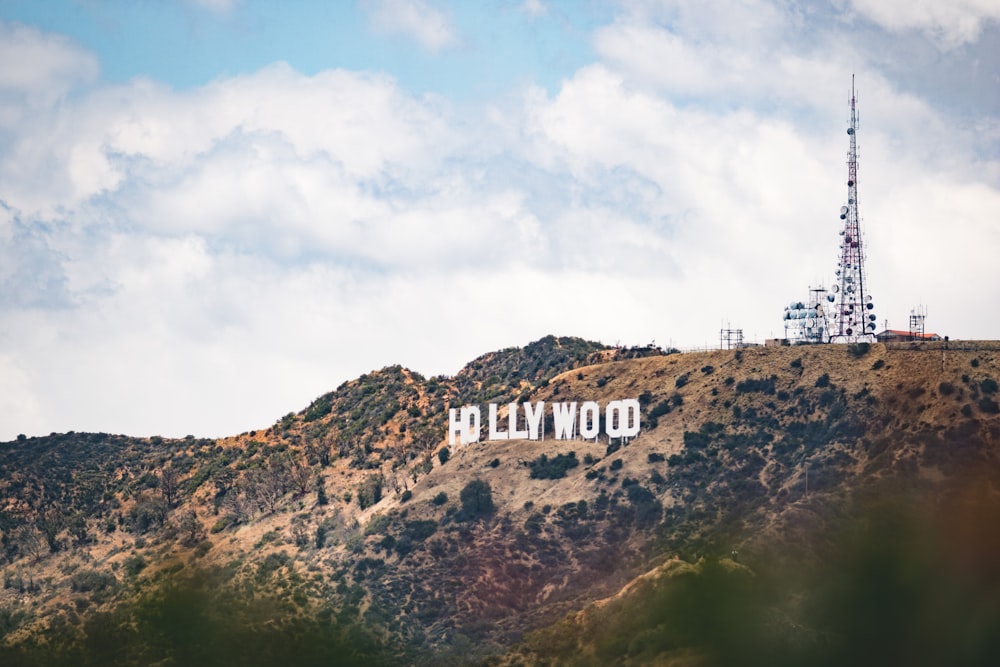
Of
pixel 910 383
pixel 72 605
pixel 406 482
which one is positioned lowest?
pixel 72 605

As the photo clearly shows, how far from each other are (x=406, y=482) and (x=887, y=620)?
261 ft

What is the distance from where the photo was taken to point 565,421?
152m

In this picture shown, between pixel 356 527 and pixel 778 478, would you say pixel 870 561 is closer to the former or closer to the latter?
pixel 778 478

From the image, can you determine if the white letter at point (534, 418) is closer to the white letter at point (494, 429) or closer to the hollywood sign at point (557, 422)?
the hollywood sign at point (557, 422)

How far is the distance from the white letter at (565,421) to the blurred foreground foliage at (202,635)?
123ft

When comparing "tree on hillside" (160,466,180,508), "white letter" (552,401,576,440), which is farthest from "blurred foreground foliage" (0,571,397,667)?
"tree on hillside" (160,466,180,508)

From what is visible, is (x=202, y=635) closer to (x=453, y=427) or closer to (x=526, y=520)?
(x=526, y=520)

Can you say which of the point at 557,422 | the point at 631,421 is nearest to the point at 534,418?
the point at 557,422

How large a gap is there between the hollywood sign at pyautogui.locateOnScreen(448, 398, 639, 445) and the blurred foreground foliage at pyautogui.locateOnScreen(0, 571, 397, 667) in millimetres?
37977

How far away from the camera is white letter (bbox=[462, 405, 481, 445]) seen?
15775 cm

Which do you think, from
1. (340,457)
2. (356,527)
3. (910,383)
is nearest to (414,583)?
(356,527)

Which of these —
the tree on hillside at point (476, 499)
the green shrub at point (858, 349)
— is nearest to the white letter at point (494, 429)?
the tree on hillside at point (476, 499)

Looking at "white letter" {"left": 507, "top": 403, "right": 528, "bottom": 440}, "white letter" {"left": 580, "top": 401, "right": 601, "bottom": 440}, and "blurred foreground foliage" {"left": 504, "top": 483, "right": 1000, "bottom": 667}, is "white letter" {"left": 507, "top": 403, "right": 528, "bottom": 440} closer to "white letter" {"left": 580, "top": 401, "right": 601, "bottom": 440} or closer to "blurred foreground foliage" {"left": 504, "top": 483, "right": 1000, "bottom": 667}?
"white letter" {"left": 580, "top": 401, "right": 601, "bottom": 440}

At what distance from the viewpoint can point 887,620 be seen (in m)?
81.3
